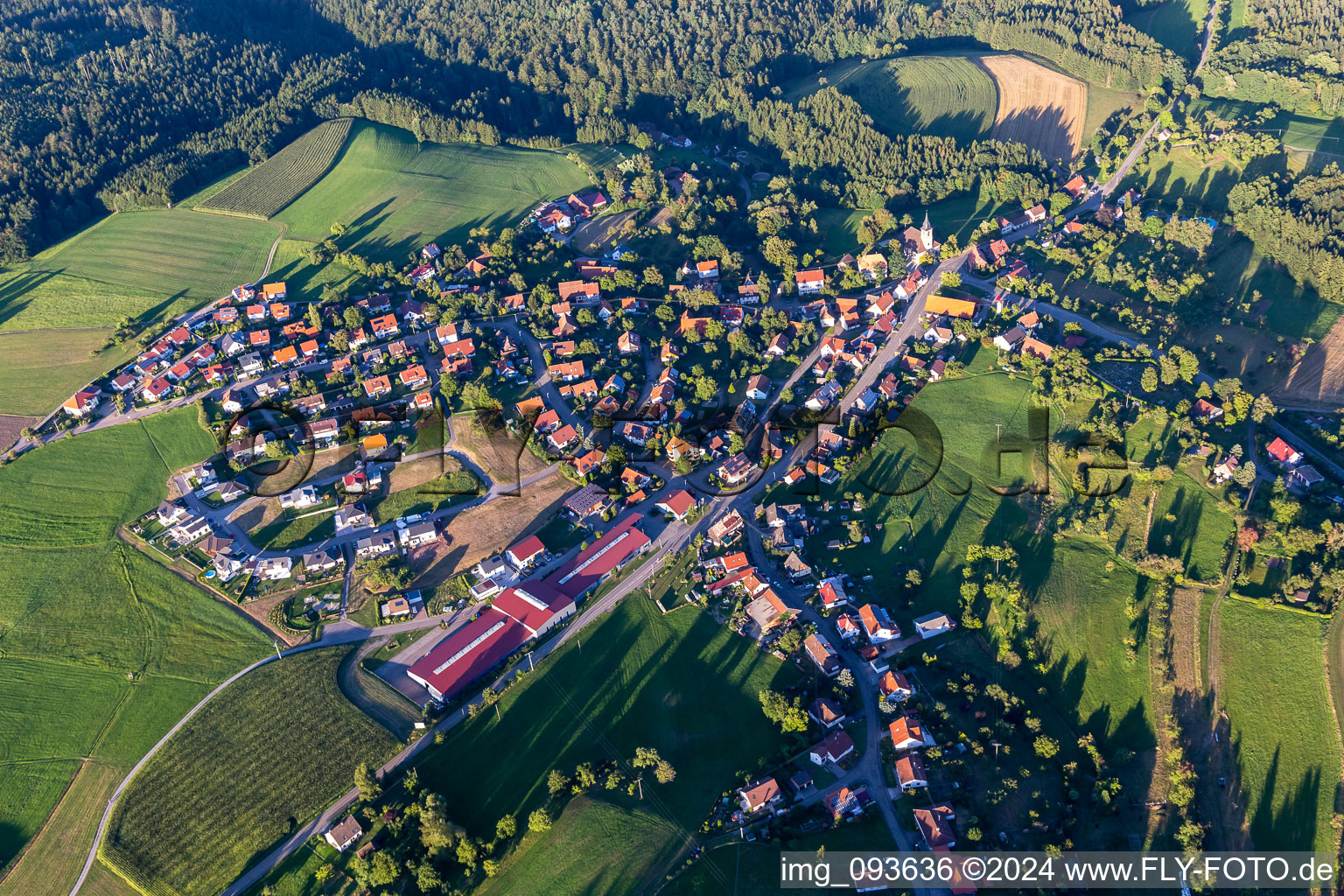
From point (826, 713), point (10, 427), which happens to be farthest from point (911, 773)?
point (10, 427)

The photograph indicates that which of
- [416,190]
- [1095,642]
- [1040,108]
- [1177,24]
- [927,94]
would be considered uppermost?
[1177,24]

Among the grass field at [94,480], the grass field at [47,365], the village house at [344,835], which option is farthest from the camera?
the grass field at [47,365]

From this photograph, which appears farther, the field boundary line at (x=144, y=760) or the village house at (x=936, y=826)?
the field boundary line at (x=144, y=760)

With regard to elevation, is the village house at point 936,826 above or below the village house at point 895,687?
below

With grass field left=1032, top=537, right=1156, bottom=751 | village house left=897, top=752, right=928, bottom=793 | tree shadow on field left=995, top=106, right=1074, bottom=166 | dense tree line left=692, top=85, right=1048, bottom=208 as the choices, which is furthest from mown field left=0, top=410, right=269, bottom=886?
tree shadow on field left=995, top=106, right=1074, bottom=166

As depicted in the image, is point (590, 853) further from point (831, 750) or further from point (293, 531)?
point (293, 531)

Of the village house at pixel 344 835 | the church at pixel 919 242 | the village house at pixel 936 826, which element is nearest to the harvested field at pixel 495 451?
the village house at pixel 344 835

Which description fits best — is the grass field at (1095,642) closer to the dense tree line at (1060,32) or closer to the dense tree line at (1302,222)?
the dense tree line at (1302,222)
